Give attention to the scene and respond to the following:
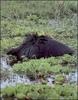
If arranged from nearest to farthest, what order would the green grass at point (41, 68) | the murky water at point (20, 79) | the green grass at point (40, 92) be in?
the green grass at point (40, 92)
the murky water at point (20, 79)
the green grass at point (41, 68)

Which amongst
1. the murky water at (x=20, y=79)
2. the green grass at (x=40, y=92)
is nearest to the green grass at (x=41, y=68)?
the murky water at (x=20, y=79)

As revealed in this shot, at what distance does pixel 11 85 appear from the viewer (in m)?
9.45

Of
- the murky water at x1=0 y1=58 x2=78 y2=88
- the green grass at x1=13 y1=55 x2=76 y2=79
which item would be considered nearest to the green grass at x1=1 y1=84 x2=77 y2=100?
the murky water at x1=0 y1=58 x2=78 y2=88

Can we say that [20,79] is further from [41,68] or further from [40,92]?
[40,92]

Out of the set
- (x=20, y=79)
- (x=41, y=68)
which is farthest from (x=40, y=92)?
(x=41, y=68)

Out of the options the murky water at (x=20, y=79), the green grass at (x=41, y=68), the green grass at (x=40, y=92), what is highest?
the green grass at (x=41, y=68)

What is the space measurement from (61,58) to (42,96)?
353 cm

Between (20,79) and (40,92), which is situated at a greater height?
(20,79)

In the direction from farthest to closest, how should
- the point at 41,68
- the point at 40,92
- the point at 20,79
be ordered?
the point at 41,68 → the point at 20,79 → the point at 40,92

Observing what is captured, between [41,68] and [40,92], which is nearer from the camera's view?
[40,92]

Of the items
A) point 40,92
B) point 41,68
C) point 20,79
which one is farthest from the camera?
point 41,68

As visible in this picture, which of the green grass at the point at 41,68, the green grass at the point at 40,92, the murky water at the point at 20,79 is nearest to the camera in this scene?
the green grass at the point at 40,92

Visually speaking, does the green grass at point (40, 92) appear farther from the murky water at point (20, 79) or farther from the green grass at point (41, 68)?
the green grass at point (41, 68)

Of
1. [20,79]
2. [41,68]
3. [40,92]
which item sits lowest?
[40,92]
